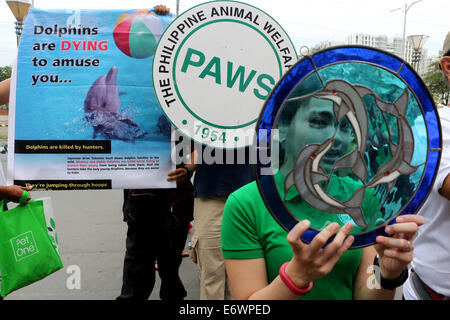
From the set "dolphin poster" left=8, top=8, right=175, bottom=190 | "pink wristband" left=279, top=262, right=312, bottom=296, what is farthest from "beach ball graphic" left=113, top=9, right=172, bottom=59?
"pink wristband" left=279, top=262, right=312, bottom=296

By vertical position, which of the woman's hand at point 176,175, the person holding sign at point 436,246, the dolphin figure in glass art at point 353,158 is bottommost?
the person holding sign at point 436,246

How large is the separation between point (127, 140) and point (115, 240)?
2930 millimetres

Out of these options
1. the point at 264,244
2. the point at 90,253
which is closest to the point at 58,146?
the point at 264,244

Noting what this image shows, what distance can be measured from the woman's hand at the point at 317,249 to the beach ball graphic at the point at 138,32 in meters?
1.35

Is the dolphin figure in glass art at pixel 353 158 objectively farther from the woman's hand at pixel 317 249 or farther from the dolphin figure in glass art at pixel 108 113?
the dolphin figure in glass art at pixel 108 113

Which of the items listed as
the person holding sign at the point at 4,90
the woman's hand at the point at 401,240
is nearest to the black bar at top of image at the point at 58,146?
the person holding sign at the point at 4,90

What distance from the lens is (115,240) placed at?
176 inches

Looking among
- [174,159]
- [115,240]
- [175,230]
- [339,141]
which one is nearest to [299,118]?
[339,141]

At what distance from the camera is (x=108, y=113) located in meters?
1.83

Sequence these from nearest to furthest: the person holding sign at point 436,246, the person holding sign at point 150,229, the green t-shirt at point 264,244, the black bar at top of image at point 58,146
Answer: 1. the green t-shirt at point 264,244
2. the person holding sign at point 436,246
3. the black bar at top of image at point 58,146
4. the person holding sign at point 150,229

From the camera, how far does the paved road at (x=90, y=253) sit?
312cm

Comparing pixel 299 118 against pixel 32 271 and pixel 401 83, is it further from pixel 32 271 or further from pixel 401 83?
pixel 32 271

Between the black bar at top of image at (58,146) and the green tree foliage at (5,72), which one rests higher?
the green tree foliage at (5,72)

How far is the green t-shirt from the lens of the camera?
3.58ft
